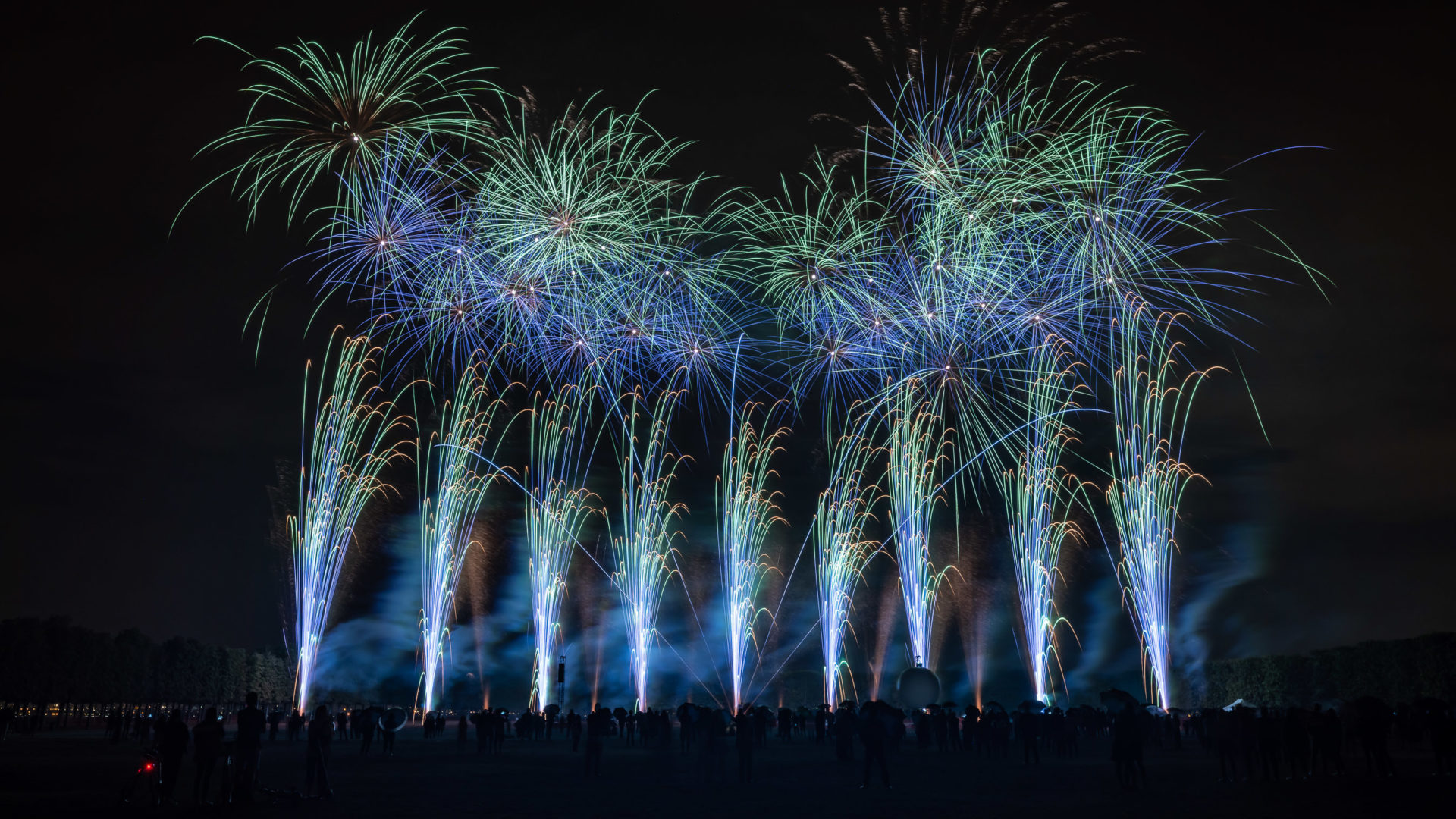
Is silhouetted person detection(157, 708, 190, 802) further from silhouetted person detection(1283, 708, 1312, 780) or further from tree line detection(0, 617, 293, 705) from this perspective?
tree line detection(0, 617, 293, 705)

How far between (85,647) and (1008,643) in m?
80.5

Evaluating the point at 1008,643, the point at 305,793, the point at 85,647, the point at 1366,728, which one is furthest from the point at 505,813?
the point at 1008,643

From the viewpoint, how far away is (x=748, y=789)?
2275 cm

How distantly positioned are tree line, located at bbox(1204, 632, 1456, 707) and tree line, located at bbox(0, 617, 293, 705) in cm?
7790

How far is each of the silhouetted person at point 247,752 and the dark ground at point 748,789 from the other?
48 cm

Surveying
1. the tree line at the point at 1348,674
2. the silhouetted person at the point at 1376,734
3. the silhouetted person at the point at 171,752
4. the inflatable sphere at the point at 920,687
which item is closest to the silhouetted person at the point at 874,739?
the silhouetted person at the point at 1376,734

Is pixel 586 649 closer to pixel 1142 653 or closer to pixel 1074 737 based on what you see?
pixel 1142 653

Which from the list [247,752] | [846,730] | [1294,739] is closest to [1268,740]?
[1294,739]

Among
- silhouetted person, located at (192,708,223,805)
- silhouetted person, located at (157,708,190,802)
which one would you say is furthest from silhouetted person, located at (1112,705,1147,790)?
silhouetted person, located at (157,708,190,802)

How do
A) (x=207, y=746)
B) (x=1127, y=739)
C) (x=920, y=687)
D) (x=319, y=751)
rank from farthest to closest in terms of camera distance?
1. (x=920, y=687)
2. (x=1127, y=739)
3. (x=319, y=751)
4. (x=207, y=746)

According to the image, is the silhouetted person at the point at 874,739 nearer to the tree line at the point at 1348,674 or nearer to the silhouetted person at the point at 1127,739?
the silhouetted person at the point at 1127,739

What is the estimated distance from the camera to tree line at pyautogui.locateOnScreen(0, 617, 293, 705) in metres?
78.9

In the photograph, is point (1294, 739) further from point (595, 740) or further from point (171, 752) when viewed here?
point (171, 752)

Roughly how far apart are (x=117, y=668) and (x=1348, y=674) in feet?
306
